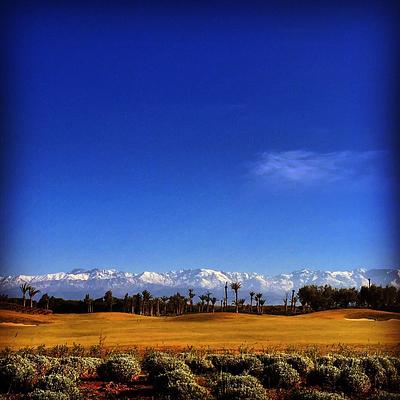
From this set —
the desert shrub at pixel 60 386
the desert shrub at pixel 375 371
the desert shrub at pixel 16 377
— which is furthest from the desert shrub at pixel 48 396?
the desert shrub at pixel 375 371

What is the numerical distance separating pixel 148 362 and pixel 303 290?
9485 centimetres

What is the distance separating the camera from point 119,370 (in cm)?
1462

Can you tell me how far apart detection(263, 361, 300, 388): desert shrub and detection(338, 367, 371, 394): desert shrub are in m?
1.23

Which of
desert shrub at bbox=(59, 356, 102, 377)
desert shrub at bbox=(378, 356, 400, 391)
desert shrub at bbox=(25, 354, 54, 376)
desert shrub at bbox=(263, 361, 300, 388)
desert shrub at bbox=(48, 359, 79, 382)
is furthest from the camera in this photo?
desert shrub at bbox=(59, 356, 102, 377)

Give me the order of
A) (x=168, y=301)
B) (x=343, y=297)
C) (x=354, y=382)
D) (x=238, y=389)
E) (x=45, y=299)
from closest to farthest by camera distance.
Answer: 1. (x=238, y=389)
2. (x=354, y=382)
3. (x=45, y=299)
4. (x=343, y=297)
5. (x=168, y=301)

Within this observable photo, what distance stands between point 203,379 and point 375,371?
491 centimetres

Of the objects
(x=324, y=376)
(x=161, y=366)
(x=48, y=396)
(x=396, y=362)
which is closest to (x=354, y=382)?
(x=324, y=376)

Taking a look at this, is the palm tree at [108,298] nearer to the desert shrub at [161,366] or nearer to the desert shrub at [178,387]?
the desert shrub at [161,366]

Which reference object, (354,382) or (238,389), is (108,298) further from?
(238,389)

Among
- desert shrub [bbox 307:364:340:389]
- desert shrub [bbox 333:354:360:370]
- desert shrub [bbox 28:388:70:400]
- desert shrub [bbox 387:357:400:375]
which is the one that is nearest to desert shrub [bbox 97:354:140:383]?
desert shrub [bbox 28:388:70:400]

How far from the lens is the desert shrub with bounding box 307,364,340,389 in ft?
45.9

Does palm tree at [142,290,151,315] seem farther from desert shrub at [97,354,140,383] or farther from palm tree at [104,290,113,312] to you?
desert shrub at [97,354,140,383]

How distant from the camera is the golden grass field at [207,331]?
31672mm

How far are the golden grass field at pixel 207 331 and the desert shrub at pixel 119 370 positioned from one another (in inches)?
518
